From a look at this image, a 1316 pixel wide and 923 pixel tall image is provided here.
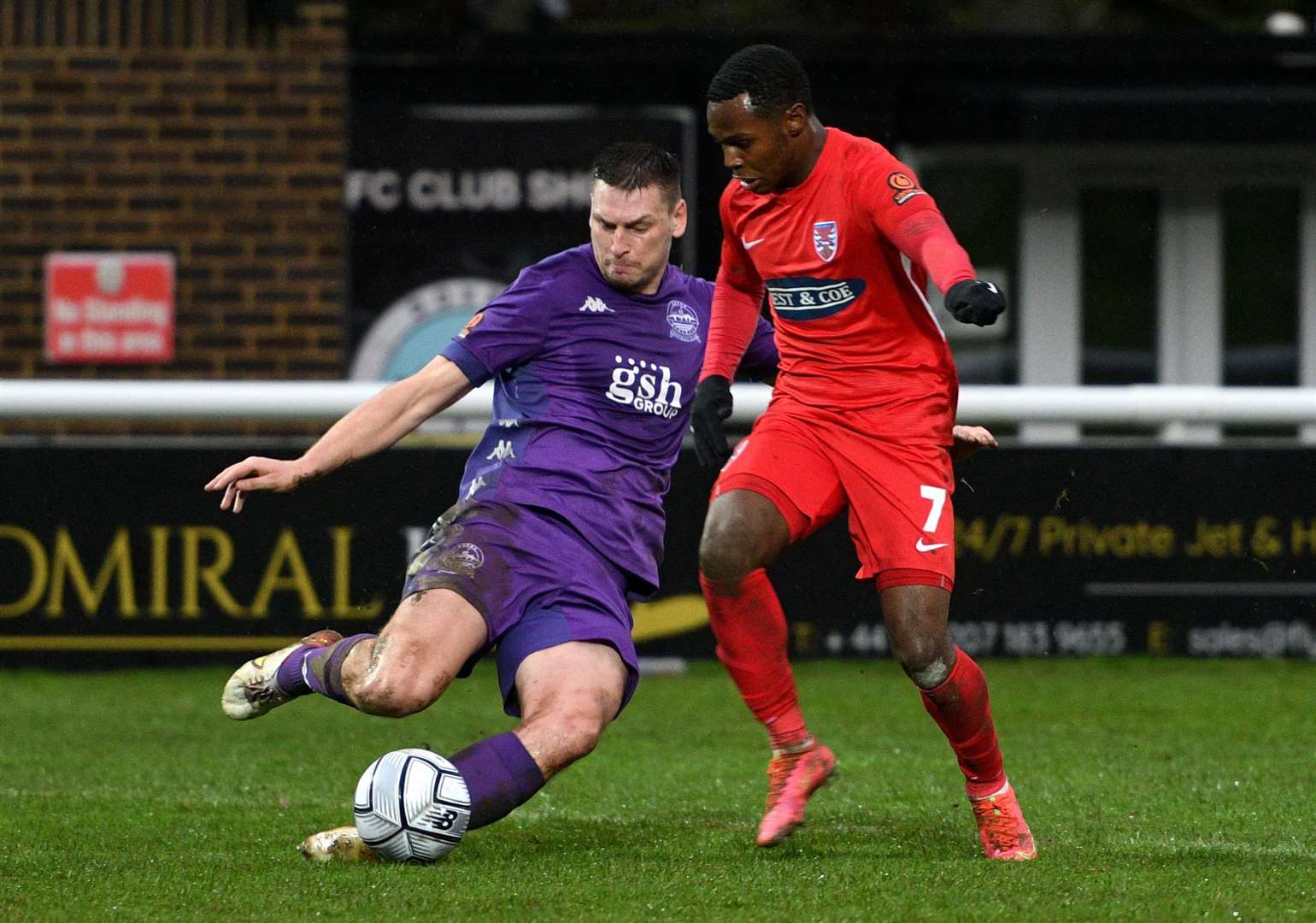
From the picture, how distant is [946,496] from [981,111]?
7345 mm

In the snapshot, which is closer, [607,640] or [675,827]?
[607,640]

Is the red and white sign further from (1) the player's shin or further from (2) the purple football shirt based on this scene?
(1) the player's shin

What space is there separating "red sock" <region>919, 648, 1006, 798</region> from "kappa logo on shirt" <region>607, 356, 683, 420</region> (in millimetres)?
1051

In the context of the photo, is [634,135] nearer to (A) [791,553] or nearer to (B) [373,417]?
(A) [791,553]

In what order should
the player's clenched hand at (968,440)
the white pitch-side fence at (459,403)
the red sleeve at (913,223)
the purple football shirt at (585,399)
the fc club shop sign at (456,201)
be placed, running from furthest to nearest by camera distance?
the fc club shop sign at (456,201) < the white pitch-side fence at (459,403) < the player's clenched hand at (968,440) < the purple football shirt at (585,399) < the red sleeve at (913,223)

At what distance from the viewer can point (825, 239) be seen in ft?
17.6

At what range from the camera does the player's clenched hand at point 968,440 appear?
572 cm

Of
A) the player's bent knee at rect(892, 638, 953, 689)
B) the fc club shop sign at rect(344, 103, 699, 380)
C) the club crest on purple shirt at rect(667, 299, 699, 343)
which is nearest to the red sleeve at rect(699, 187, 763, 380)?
the club crest on purple shirt at rect(667, 299, 699, 343)

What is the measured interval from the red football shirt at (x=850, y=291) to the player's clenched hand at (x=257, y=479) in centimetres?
136

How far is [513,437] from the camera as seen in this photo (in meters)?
5.70

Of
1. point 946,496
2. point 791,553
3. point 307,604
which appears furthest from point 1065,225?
point 946,496

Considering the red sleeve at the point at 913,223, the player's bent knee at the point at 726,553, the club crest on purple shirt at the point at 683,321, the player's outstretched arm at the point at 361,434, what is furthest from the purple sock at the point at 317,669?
the red sleeve at the point at 913,223

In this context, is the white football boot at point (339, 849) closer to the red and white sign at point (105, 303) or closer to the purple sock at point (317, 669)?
the purple sock at point (317, 669)

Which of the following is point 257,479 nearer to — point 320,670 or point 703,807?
point 320,670
